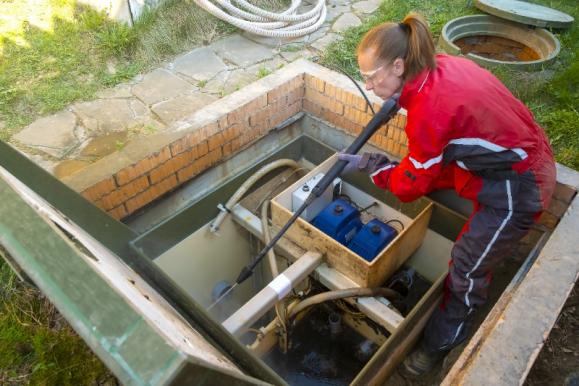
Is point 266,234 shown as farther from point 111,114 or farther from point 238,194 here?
point 111,114

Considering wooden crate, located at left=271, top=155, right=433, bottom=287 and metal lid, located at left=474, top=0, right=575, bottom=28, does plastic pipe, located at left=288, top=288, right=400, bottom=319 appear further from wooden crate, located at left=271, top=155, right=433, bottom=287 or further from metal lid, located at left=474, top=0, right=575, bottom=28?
metal lid, located at left=474, top=0, right=575, bottom=28

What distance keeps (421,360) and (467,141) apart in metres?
1.46

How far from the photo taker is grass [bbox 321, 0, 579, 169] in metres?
3.15

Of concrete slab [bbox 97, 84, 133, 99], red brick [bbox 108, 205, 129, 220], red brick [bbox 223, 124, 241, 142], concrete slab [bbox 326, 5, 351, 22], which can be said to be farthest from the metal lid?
red brick [bbox 108, 205, 129, 220]

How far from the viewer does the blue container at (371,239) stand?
2.79m

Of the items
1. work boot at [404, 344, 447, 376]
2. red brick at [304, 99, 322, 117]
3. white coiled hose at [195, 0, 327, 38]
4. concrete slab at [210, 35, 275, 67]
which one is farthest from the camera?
white coiled hose at [195, 0, 327, 38]

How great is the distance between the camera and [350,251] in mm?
2566

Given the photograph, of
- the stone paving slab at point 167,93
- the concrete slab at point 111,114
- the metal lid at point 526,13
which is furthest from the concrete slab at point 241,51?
the metal lid at point 526,13

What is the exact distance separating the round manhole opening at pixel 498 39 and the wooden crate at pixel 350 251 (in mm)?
2193

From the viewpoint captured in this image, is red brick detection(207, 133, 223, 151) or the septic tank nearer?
the septic tank

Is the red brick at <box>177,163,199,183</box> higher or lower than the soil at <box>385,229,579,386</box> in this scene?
higher

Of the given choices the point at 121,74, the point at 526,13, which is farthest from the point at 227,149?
the point at 526,13

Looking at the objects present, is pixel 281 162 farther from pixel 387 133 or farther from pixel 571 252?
pixel 571 252

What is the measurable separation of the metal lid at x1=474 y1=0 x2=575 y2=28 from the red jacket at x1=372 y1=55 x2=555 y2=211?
2807 mm
